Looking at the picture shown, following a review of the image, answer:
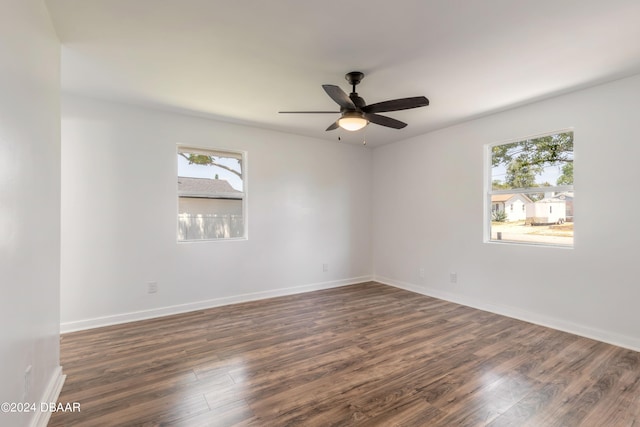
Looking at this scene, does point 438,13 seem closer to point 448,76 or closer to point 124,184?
point 448,76

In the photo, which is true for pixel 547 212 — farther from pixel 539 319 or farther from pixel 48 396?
pixel 48 396

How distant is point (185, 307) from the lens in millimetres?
3730

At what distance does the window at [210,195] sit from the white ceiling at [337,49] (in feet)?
2.76

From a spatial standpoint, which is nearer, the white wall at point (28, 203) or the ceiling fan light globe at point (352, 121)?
the white wall at point (28, 203)

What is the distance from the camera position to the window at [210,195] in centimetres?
383

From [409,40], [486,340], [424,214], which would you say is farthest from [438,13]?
[424,214]

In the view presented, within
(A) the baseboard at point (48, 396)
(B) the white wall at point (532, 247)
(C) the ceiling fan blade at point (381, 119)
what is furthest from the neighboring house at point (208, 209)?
(B) the white wall at point (532, 247)

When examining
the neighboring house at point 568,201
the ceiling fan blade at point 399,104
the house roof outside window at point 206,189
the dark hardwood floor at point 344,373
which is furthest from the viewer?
the house roof outside window at point 206,189

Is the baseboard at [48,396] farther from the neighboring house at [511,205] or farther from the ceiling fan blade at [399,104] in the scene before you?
the neighboring house at [511,205]

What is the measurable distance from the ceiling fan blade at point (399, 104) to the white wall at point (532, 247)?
1892 mm

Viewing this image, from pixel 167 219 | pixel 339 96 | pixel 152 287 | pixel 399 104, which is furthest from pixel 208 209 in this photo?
pixel 399 104

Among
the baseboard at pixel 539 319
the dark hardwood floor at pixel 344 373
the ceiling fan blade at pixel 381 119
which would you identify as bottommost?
the dark hardwood floor at pixel 344 373

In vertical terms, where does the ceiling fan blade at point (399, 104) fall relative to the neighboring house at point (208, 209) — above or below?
above

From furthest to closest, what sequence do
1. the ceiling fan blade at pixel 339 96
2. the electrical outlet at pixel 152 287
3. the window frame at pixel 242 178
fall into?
1. the window frame at pixel 242 178
2. the electrical outlet at pixel 152 287
3. the ceiling fan blade at pixel 339 96
